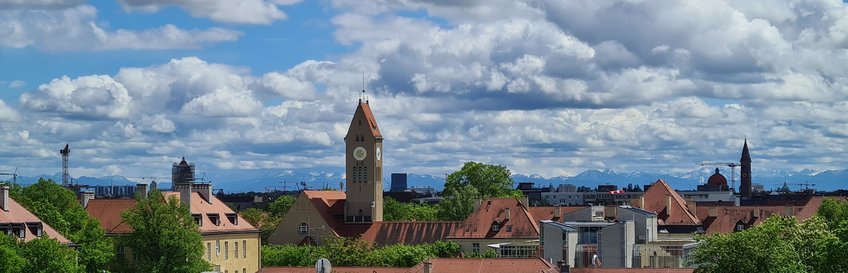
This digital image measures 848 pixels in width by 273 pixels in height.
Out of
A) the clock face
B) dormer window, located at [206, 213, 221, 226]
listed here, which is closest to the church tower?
the clock face

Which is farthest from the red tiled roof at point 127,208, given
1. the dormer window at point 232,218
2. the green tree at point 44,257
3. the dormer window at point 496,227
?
the dormer window at point 496,227

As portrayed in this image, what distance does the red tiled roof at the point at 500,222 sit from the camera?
154m

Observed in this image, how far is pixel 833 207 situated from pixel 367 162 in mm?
69036

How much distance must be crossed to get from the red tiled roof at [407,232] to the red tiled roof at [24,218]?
212ft

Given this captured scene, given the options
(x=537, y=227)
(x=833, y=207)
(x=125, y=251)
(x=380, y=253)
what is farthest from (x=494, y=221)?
(x=125, y=251)

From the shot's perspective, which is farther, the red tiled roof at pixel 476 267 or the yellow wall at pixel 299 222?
the yellow wall at pixel 299 222

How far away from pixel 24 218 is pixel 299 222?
75985 mm

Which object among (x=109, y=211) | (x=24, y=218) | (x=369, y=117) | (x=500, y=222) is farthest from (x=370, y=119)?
(x=24, y=218)

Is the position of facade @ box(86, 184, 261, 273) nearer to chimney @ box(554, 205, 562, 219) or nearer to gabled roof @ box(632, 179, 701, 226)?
chimney @ box(554, 205, 562, 219)

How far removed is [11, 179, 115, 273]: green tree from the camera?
107m

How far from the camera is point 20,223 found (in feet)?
328

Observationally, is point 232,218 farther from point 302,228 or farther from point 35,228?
point 302,228

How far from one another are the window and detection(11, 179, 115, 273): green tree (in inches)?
2333

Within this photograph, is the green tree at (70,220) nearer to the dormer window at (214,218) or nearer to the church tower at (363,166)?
the dormer window at (214,218)
